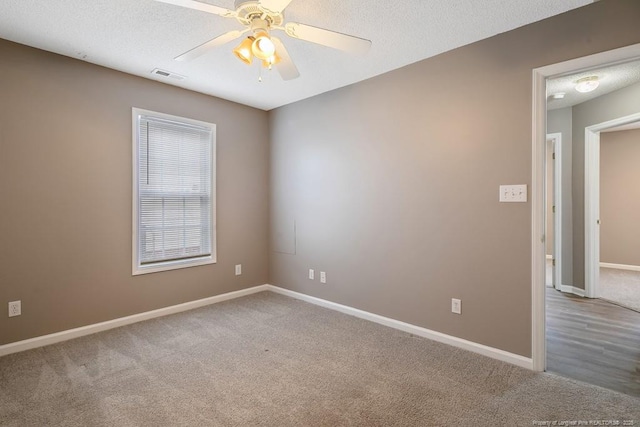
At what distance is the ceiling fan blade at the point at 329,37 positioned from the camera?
1.70 metres

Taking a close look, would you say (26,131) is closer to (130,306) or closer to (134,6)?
(134,6)

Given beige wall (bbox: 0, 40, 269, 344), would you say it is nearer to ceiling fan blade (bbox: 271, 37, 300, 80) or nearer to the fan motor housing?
ceiling fan blade (bbox: 271, 37, 300, 80)

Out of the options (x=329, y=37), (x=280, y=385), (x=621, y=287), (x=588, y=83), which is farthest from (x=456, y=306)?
(x=621, y=287)

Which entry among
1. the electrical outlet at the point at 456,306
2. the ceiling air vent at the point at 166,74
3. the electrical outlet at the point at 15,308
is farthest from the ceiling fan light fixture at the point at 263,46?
the electrical outlet at the point at 15,308

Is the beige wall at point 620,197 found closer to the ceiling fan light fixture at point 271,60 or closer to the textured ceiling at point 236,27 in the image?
the textured ceiling at point 236,27

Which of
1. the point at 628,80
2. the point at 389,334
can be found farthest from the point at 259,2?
the point at 628,80

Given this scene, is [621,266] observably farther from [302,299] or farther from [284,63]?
[284,63]

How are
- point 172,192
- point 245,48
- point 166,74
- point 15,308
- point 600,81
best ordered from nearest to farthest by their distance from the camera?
point 245,48 < point 15,308 < point 166,74 < point 600,81 < point 172,192

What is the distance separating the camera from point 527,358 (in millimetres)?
2273

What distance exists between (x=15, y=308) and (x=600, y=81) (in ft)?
19.1

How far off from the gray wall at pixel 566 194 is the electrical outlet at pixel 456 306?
266 centimetres

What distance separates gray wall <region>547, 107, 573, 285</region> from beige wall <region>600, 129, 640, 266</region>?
2.35m

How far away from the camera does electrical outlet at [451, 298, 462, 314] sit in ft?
8.59

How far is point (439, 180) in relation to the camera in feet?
8.95
